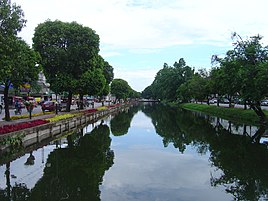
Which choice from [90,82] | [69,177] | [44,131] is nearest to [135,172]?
[69,177]

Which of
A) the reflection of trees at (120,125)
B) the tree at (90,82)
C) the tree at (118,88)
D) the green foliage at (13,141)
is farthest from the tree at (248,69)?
the tree at (118,88)

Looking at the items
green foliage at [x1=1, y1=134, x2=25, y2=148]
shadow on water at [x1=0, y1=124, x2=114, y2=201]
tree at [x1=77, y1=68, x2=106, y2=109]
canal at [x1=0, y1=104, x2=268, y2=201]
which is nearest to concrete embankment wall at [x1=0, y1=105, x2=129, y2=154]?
green foliage at [x1=1, y1=134, x2=25, y2=148]

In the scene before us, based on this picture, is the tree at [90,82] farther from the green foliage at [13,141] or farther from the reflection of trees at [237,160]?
the green foliage at [13,141]

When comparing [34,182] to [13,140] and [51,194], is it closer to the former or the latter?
[51,194]

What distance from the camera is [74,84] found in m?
35.7

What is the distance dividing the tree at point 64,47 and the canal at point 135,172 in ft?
48.6

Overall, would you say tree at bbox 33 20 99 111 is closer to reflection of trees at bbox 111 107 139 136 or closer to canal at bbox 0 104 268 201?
reflection of trees at bbox 111 107 139 136

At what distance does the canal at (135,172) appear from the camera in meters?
10.4

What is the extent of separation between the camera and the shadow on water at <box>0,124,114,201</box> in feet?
32.8

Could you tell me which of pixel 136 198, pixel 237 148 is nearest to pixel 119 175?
pixel 136 198

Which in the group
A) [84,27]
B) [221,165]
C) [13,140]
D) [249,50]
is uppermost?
[84,27]

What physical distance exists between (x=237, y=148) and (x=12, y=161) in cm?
1398

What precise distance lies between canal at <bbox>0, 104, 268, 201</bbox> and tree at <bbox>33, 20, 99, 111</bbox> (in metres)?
14.8

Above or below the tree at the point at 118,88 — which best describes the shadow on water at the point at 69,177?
below
